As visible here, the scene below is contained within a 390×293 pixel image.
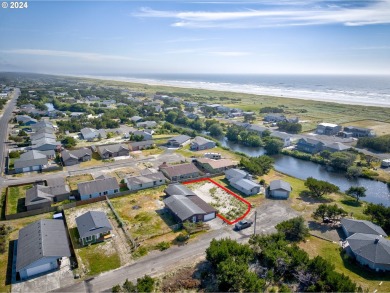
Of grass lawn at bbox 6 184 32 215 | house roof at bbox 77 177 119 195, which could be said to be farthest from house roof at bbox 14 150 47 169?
house roof at bbox 77 177 119 195

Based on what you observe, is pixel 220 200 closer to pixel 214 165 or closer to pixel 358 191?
pixel 214 165

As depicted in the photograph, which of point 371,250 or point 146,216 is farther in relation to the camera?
point 146,216

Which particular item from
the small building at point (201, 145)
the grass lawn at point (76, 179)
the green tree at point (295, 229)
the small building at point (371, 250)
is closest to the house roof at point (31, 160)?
the grass lawn at point (76, 179)

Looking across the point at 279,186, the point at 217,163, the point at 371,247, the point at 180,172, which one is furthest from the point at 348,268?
the point at 217,163

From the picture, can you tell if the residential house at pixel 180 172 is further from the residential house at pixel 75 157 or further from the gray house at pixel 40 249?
the gray house at pixel 40 249

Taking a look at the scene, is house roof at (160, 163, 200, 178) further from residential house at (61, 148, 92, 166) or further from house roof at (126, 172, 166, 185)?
residential house at (61, 148, 92, 166)

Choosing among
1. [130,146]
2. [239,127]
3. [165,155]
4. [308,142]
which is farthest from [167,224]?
[239,127]
